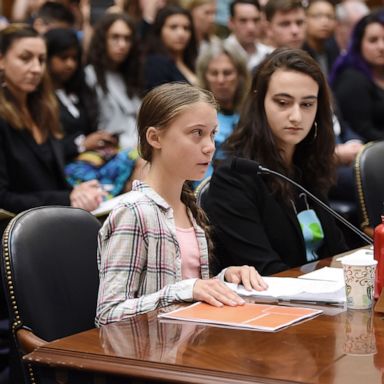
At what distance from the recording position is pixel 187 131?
2125 millimetres

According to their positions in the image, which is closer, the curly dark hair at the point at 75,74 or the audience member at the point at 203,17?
the curly dark hair at the point at 75,74

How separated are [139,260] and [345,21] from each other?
4.61 metres

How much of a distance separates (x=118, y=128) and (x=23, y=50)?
1.01 m

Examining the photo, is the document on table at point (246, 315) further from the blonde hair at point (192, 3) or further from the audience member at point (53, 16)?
the blonde hair at point (192, 3)

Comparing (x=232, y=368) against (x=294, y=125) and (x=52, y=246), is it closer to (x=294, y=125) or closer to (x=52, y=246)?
(x=52, y=246)

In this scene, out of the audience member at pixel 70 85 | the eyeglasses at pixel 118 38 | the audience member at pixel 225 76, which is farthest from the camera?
the eyeglasses at pixel 118 38

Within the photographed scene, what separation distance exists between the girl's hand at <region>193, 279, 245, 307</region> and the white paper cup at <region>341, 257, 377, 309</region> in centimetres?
22

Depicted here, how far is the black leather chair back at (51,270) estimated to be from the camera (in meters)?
2.10

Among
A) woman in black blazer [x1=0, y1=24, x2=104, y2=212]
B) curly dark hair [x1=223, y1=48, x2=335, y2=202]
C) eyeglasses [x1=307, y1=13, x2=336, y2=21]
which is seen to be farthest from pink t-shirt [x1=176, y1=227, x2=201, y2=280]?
eyeglasses [x1=307, y1=13, x2=336, y2=21]

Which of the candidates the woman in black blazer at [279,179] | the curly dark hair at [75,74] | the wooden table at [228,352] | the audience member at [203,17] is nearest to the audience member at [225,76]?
the curly dark hair at [75,74]

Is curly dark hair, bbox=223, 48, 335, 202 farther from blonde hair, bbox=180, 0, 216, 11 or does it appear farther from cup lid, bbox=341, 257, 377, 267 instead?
blonde hair, bbox=180, 0, 216, 11

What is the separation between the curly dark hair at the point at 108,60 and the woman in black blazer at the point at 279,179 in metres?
2.09

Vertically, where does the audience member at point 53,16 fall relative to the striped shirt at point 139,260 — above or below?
above

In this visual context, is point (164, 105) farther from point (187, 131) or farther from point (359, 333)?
point (359, 333)
